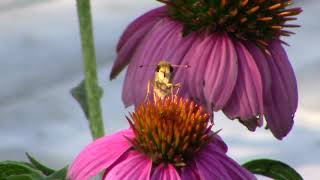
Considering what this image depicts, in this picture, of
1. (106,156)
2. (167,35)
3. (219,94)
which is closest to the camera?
(106,156)

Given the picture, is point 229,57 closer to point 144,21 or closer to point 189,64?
point 189,64

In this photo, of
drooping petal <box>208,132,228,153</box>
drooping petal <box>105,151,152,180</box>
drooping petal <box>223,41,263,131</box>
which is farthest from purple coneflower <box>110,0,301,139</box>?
drooping petal <box>105,151,152,180</box>

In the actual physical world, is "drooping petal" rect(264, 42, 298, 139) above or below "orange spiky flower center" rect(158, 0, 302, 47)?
below

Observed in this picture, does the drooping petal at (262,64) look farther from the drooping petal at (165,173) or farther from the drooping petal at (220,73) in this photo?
the drooping petal at (165,173)

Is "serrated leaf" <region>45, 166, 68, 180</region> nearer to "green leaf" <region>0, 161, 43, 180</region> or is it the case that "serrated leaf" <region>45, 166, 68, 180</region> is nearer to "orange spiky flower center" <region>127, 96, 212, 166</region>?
"green leaf" <region>0, 161, 43, 180</region>

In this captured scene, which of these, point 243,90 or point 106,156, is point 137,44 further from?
point 106,156

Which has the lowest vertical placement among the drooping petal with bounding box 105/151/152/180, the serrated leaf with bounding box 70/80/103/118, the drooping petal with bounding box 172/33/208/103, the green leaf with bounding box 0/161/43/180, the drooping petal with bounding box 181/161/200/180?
the green leaf with bounding box 0/161/43/180

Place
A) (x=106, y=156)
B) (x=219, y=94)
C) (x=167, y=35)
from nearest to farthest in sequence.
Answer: (x=106, y=156) → (x=219, y=94) → (x=167, y=35)

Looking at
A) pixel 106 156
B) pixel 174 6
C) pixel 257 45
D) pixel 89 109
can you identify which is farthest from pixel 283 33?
pixel 106 156
